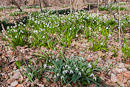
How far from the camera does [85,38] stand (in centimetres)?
340

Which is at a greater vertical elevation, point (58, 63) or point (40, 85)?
point (58, 63)

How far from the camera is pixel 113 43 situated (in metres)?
3.02

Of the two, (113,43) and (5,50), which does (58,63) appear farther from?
(113,43)

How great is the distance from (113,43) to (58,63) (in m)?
1.76

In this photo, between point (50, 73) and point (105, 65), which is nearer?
point (50, 73)

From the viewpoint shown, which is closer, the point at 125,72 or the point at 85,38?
the point at 125,72

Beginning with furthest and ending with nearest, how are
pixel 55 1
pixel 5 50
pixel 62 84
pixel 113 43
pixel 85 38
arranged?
pixel 55 1 < pixel 85 38 < pixel 113 43 < pixel 5 50 < pixel 62 84

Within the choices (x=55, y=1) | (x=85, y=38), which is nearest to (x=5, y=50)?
(x=85, y=38)

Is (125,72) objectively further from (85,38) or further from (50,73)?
(85,38)

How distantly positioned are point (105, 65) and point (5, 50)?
2329 millimetres

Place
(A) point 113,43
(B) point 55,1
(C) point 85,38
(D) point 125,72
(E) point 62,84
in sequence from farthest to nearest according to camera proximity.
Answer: (B) point 55,1 → (C) point 85,38 → (A) point 113,43 → (D) point 125,72 → (E) point 62,84

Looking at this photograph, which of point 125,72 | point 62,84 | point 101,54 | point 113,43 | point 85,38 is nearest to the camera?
point 62,84

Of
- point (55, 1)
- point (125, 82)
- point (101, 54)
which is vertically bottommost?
point (125, 82)

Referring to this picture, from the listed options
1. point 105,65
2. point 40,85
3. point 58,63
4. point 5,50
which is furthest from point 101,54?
point 5,50
